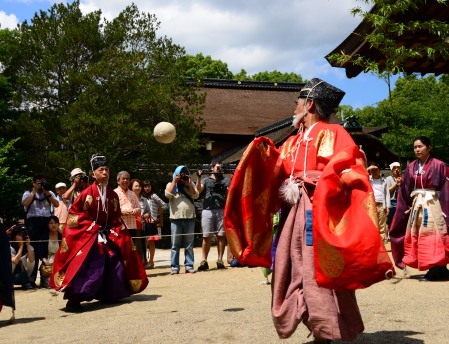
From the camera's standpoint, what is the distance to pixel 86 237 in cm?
714

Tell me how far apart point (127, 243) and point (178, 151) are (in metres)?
10.4

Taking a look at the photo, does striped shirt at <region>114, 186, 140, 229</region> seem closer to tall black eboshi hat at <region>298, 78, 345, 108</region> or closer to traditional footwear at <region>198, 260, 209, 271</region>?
traditional footwear at <region>198, 260, 209, 271</region>

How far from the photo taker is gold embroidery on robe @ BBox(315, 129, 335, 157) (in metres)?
4.29

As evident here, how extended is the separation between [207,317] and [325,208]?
2093 millimetres

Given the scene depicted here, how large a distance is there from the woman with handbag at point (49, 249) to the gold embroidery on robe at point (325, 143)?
20.6 ft

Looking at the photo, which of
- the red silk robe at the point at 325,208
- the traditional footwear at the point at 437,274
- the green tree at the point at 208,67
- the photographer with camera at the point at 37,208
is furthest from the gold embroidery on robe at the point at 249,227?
the green tree at the point at 208,67

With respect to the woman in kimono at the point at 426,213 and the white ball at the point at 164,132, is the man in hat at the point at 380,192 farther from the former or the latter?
the woman in kimono at the point at 426,213

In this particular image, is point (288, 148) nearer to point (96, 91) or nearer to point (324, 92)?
point (324, 92)

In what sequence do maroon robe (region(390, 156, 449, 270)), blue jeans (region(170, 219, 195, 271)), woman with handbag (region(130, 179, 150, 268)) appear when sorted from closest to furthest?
1. maroon robe (region(390, 156, 449, 270))
2. blue jeans (region(170, 219, 195, 271))
3. woman with handbag (region(130, 179, 150, 268))

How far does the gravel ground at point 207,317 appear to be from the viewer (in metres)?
4.82

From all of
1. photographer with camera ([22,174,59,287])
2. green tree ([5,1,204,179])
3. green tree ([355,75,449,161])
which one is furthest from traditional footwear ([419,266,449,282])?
green tree ([355,75,449,161])

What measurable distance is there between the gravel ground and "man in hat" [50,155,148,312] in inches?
7.7

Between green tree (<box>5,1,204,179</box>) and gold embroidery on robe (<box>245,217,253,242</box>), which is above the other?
green tree (<box>5,1,204,179</box>)

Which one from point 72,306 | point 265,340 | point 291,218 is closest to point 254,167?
point 291,218
